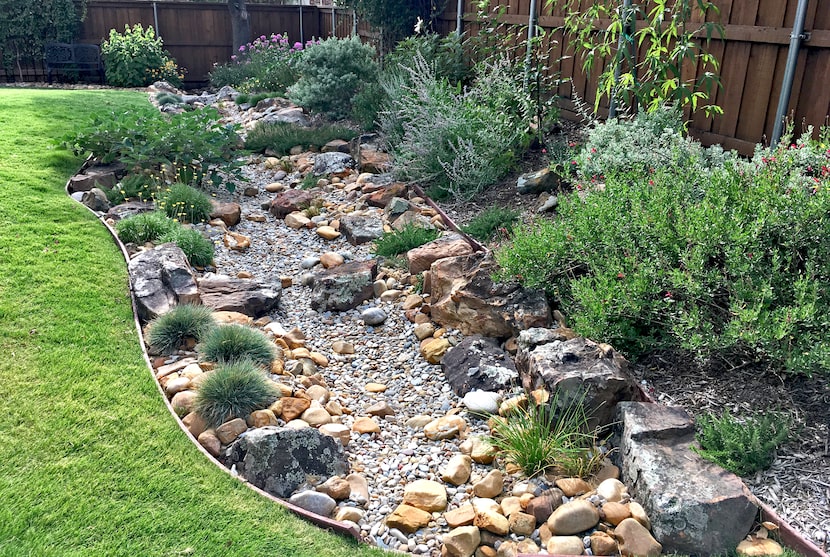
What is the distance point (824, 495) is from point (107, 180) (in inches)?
263

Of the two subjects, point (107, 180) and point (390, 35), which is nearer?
point (107, 180)

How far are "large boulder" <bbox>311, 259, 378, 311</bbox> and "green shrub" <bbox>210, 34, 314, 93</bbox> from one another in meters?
8.18

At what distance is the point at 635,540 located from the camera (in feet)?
9.03

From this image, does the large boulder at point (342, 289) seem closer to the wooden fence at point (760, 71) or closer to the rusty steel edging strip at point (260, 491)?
the rusty steel edging strip at point (260, 491)

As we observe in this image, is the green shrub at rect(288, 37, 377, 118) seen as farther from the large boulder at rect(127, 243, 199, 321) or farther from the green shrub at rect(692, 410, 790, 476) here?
the green shrub at rect(692, 410, 790, 476)

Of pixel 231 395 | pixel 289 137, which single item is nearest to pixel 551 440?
pixel 231 395

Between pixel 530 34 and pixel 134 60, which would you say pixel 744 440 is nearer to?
pixel 530 34

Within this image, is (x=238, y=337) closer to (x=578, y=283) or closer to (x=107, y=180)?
(x=578, y=283)

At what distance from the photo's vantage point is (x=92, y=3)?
53.8ft

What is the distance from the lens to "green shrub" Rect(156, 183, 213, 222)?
644cm

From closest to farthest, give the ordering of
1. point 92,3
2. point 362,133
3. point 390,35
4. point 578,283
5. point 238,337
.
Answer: point 578,283, point 238,337, point 362,133, point 390,35, point 92,3

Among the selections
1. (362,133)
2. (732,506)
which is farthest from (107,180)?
(732,506)

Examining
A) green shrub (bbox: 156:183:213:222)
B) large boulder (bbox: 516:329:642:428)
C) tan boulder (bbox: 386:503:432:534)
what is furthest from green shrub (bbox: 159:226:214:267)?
tan boulder (bbox: 386:503:432:534)

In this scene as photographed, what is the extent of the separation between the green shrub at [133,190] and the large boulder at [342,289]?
255 cm
